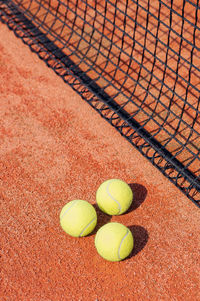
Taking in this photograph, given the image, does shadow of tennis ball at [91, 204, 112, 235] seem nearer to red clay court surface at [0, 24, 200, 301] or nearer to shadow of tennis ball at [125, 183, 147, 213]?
red clay court surface at [0, 24, 200, 301]

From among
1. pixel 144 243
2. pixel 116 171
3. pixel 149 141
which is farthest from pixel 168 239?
pixel 149 141

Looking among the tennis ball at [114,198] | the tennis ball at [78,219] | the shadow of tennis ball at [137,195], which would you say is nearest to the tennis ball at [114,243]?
the tennis ball at [78,219]

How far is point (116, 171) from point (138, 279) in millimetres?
1466

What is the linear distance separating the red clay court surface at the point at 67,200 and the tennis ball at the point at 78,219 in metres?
0.22

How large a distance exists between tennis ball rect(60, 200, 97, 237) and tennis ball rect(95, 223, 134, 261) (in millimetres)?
196

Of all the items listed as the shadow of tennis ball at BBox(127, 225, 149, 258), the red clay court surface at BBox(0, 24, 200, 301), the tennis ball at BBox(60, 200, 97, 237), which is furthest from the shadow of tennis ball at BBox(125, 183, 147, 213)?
the tennis ball at BBox(60, 200, 97, 237)

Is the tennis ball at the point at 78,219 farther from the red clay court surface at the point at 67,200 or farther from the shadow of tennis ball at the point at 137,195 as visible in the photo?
the shadow of tennis ball at the point at 137,195

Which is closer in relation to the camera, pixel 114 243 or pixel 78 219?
pixel 114 243

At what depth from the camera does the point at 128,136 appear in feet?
16.8

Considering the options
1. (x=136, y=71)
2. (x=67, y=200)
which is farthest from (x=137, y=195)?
(x=136, y=71)

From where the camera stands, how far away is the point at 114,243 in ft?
11.7

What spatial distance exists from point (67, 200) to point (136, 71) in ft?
9.42

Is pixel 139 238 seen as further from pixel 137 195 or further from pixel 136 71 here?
pixel 136 71

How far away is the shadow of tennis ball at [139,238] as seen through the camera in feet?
12.9
